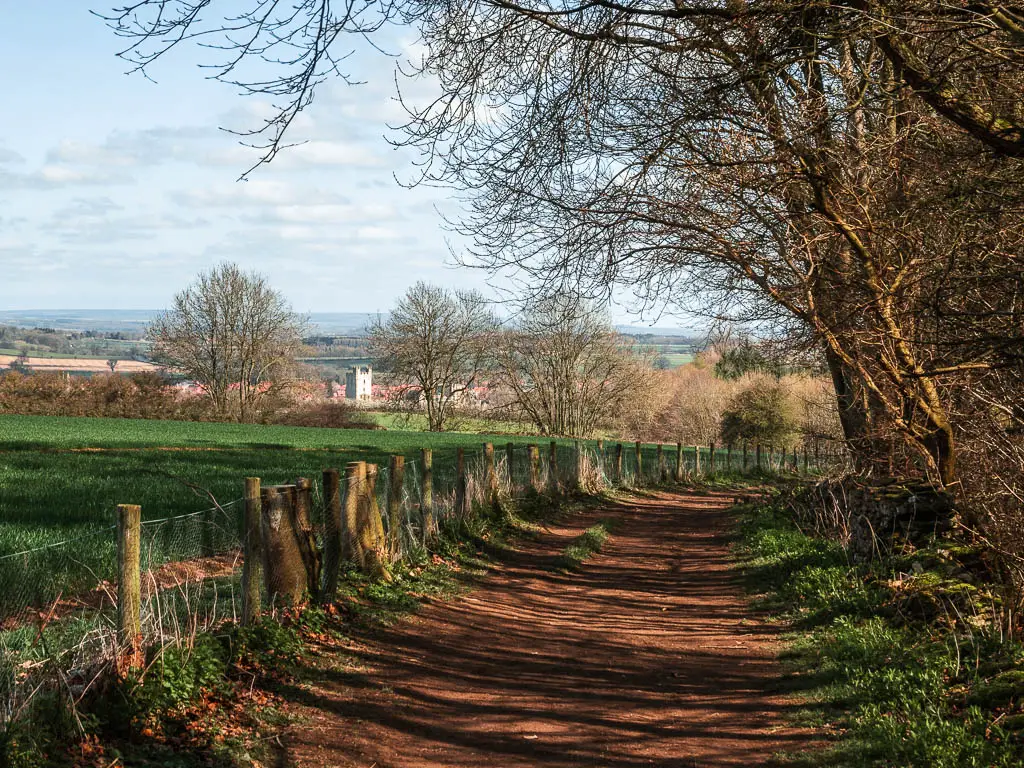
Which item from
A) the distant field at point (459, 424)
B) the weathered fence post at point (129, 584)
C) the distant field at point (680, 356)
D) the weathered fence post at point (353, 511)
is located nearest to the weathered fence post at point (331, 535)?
the weathered fence post at point (353, 511)

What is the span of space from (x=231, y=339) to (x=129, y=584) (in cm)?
5366

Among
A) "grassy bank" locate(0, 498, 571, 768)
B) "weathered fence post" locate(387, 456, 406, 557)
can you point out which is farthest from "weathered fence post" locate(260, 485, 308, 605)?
"weathered fence post" locate(387, 456, 406, 557)

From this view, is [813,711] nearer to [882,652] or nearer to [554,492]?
[882,652]

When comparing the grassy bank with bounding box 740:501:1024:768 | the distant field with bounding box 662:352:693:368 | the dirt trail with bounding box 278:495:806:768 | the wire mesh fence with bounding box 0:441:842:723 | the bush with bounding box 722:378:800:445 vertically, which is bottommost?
the dirt trail with bounding box 278:495:806:768

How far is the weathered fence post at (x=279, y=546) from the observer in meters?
7.37

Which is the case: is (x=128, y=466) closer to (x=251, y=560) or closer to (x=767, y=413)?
(x=251, y=560)

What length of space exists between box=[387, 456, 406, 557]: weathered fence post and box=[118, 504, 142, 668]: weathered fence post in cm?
478

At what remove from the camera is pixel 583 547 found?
44.4ft

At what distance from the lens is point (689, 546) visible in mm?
15406

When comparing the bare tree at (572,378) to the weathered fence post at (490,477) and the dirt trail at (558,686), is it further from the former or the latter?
the dirt trail at (558,686)

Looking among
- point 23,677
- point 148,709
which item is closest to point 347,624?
point 148,709

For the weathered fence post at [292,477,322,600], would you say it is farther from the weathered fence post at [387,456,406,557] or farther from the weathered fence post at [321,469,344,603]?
the weathered fence post at [387,456,406,557]

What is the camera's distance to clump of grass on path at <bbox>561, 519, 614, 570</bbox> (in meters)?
12.6

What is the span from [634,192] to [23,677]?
7.45 meters
